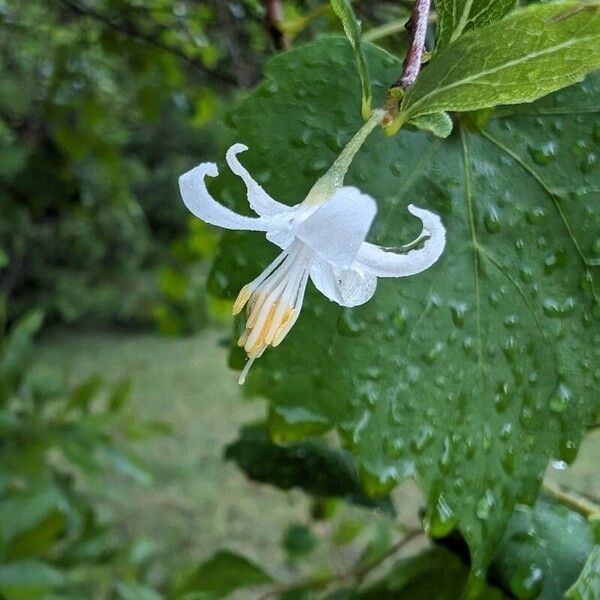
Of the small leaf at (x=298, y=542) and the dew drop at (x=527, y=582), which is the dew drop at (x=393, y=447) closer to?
the dew drop at (x=527, y=582)

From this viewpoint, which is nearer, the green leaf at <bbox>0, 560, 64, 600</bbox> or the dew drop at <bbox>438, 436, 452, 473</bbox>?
the dew drop at <bbox>438, 436, 452, 473</bbox>

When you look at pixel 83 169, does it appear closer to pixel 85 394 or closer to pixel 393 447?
pixel 85 394

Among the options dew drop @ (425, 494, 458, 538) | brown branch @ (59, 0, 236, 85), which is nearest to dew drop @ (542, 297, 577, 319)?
dew drop @ (425, 494, 458, 538)

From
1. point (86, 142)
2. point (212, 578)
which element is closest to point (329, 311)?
point (212, 578)

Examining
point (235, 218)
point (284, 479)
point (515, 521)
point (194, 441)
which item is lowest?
point (194, 441)

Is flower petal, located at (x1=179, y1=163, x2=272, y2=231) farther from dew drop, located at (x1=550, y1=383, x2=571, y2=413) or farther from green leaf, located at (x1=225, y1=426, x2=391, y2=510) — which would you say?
green leaf, located at (x1=225, y1=426, x2=391, y2=510)

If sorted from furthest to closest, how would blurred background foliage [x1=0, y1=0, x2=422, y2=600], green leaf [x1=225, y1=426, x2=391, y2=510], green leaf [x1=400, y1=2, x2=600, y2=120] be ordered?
blurred background foliage [x1=0, y1=0, x2=422, y2=600] < green leaf [x1=225, y1=426, x2=391, y2=510] < green leaf [x1=400, y1=2, x2=600, y2=120]

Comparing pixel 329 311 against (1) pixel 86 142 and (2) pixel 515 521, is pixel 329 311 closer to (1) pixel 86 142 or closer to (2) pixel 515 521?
(2) pixel 515 521
